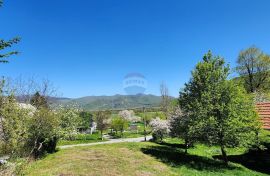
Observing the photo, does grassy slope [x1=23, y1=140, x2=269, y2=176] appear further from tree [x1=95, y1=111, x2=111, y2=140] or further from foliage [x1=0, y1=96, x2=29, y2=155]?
tree [x1=95, y1=111, x2=111, y2=140]

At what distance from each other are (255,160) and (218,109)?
960cm

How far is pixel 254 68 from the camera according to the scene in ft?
199

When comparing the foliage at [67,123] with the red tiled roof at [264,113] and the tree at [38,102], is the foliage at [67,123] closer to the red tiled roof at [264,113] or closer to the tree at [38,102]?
the tree at [38,102]

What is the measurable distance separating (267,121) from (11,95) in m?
21.5

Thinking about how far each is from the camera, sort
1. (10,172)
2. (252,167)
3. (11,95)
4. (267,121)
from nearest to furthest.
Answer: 1. (10,172)
2. (11,95)
3. (267,121)
4. (252,167)

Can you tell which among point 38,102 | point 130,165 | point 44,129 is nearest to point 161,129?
point 38,102

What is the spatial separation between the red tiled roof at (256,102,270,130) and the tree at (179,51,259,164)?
811 mm

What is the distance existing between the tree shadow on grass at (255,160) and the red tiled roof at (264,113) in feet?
14.8

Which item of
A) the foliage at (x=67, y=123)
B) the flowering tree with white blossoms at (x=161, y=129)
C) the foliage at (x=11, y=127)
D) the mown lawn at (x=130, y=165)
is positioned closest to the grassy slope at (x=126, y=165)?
the mown lawn at (x=130, y=165)

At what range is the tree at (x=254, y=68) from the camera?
194 ft

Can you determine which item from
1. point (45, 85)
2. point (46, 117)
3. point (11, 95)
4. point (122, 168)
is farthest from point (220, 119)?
point (45, 85)

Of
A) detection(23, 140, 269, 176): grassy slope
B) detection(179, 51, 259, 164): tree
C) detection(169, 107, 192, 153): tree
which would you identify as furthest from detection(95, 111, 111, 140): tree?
detection(179, 51, 259, 164): tree

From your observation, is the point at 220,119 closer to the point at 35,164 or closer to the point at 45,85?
the point at 35,164

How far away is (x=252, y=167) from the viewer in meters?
25.5
